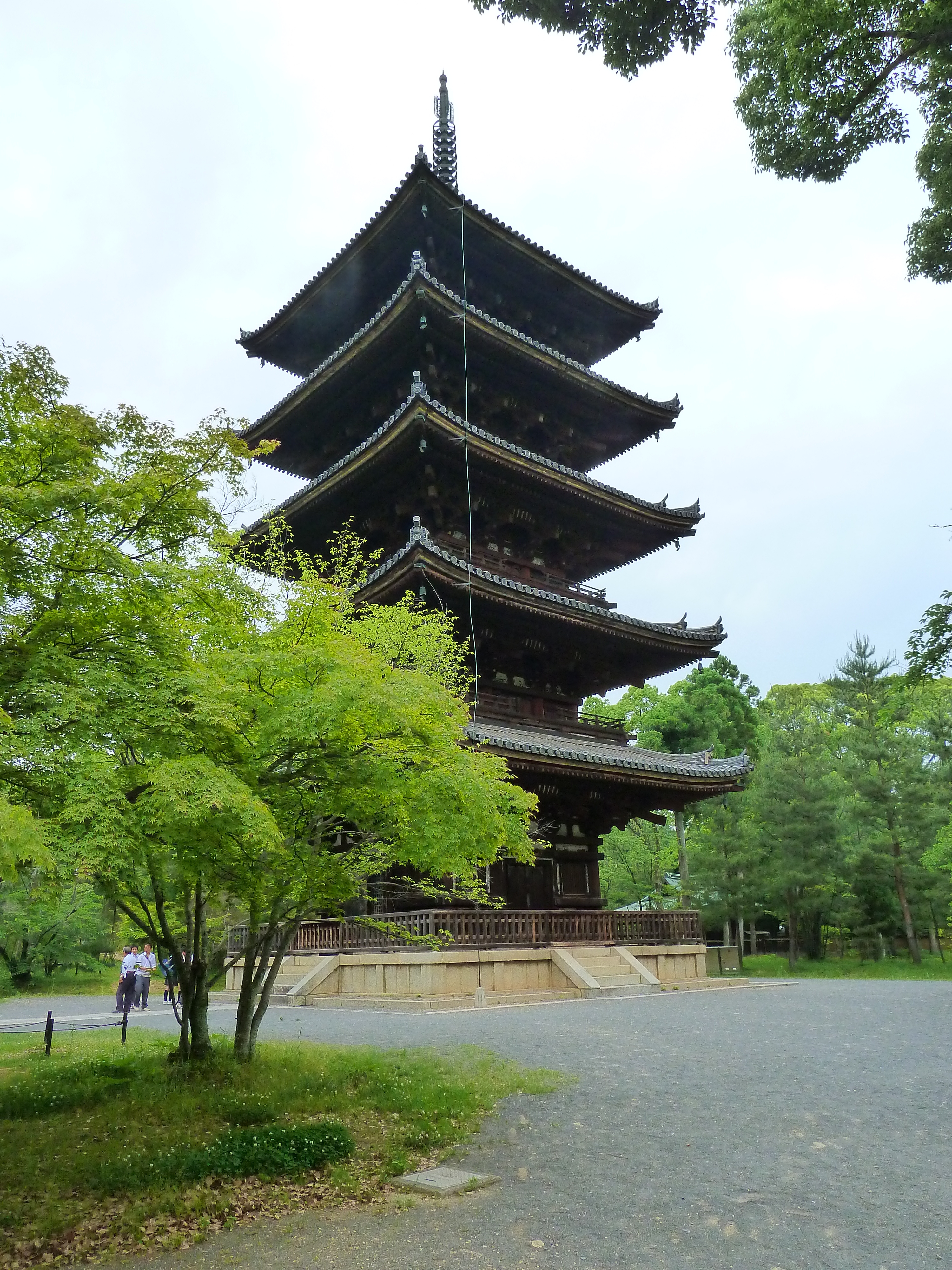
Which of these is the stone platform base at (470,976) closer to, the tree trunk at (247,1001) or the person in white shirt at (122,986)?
the person in white shirt at (122,986)

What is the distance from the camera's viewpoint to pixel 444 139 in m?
29.1

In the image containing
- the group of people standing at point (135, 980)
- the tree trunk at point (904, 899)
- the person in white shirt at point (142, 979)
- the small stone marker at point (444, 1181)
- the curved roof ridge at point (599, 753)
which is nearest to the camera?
the small stone marker at point (444, 1181)

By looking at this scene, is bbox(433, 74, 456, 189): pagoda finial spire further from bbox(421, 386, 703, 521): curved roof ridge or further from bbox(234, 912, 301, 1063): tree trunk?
bbox(234, 912, 301, 1063): tree trunk

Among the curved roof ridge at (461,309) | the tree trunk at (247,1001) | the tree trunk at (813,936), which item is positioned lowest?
the tree trunk at (813,936)

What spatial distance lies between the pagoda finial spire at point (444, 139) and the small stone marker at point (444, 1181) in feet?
94.3

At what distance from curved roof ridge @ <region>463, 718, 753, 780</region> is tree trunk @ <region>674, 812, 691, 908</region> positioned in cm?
1266

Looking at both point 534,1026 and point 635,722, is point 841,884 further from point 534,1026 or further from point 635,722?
point 534,1026

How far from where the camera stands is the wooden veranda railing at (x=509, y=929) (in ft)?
56.1

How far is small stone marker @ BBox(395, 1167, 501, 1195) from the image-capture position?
5.59 metres

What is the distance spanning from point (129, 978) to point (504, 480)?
14.1m

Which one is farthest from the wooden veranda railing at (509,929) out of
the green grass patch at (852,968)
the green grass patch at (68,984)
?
the green grass patch at (68,984)

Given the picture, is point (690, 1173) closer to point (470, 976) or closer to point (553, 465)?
point (470, 976)

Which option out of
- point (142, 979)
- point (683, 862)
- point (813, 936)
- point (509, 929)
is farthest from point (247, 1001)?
point (813, 936)

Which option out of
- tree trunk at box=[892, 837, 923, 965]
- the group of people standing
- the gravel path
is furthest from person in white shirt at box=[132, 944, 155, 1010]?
tree trunk at box=[892, 837, 923, 965]
